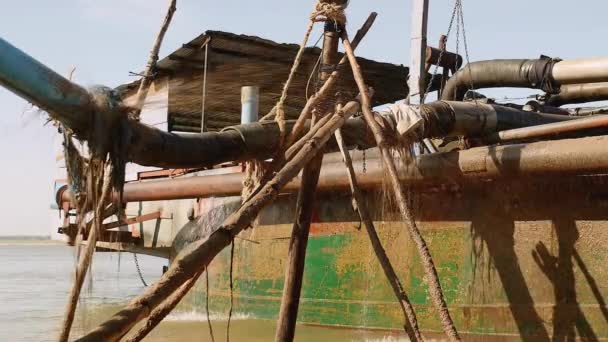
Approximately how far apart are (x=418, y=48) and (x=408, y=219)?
4786mm

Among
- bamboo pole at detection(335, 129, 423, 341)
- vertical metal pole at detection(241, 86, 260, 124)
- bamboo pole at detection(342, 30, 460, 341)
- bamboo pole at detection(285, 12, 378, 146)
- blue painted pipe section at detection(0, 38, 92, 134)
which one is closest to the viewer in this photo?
blue painted pipe section at detection(0, 38, 92, 134)

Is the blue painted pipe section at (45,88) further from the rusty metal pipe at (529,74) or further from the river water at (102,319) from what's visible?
the rusty metal pipe at (529,74)

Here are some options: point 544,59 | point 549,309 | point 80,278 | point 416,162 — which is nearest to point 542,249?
point 549,309

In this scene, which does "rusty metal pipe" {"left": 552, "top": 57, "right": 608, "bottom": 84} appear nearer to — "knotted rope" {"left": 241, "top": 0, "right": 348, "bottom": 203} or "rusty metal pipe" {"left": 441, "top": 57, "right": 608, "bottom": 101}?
"rusty metal pipe" {"left": 441, "top": 57, "right": 608, "bottom": 101}

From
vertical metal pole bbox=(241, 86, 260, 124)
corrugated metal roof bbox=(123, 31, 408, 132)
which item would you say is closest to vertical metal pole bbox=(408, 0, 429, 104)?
corrugated metal roof bbox=(123, 31, 408, 132)

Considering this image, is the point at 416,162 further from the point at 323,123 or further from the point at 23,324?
the point at 23,324

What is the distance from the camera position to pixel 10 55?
3684 mm

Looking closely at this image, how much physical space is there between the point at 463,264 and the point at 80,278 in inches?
139

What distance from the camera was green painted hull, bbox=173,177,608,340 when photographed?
19.6 ft

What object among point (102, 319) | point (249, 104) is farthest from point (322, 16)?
point (102, 319)

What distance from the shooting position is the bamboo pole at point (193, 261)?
11.7 ft

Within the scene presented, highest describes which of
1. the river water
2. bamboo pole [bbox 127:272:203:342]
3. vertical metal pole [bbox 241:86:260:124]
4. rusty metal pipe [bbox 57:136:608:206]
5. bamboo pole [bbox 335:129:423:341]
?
vertical metal pole [bbox 241:86:260:124]

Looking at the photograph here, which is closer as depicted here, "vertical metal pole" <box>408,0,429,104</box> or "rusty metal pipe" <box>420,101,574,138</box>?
"rusty metal pipe" <box>420,101,574,138</box>

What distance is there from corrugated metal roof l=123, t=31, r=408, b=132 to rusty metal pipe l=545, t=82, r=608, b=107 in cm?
274
